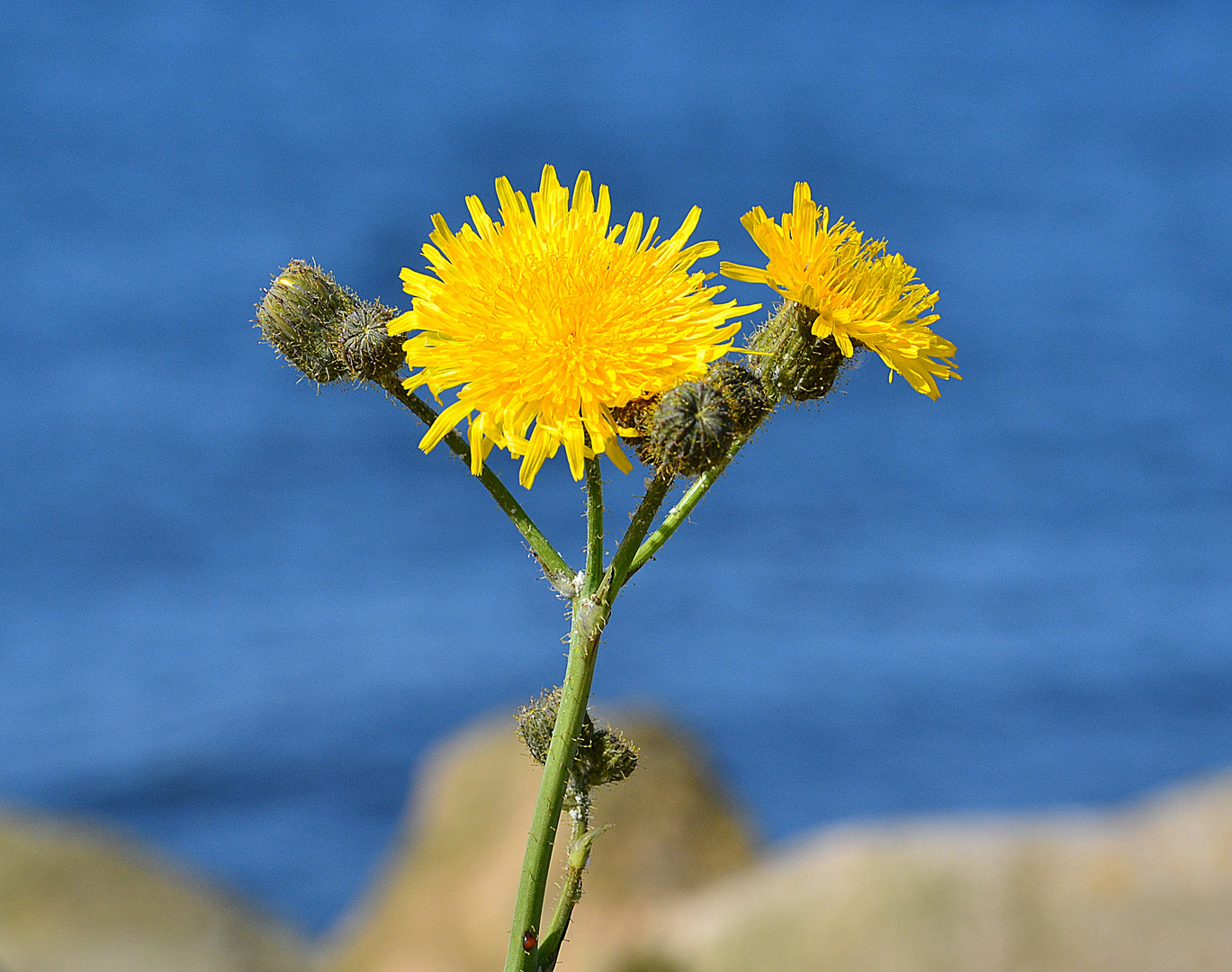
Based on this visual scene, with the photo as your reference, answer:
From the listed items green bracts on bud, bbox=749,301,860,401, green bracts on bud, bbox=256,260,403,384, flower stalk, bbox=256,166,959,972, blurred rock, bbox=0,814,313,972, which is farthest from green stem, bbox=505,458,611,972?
blurred rock, bbox=0,814,313,972

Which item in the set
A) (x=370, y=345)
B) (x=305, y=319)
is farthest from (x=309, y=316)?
(x=370, y=345)

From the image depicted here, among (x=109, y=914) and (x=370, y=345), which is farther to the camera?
(x=109, y=914)

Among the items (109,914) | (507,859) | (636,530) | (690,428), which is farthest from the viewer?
(507,859)

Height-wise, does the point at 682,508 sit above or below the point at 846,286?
below

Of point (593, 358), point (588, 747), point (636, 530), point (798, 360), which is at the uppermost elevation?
point (798, 360)

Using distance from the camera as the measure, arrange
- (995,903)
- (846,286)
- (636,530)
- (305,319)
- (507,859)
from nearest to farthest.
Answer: (636,530)
(846,286)
(305,319)
(995,903)
(507,859)

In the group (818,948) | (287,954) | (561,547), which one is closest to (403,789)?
(561,547)

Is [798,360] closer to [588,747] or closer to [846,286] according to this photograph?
[846,286]

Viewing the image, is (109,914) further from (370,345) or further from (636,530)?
(636,530)
